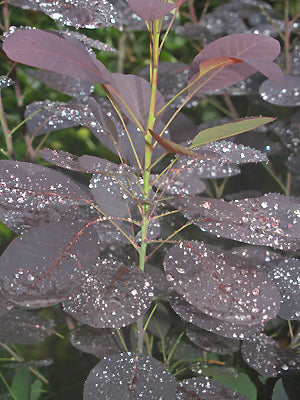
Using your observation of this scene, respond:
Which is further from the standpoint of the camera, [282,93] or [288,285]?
[282,93]

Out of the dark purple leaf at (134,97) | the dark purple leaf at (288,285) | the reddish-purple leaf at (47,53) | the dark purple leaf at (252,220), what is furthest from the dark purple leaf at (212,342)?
the reddish-purple leaf at (47,53)

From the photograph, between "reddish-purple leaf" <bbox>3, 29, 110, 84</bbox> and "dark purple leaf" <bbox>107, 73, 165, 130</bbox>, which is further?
"dark purple leaf" <bbox>107, 73, 165, 130</bbox>

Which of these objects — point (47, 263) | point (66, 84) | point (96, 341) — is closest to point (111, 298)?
point (47, 263)

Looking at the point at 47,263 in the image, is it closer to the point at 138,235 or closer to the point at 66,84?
the point at 138,235

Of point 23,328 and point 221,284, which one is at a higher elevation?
point 221,284

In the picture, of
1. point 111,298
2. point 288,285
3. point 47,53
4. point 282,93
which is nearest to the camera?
point 47,53

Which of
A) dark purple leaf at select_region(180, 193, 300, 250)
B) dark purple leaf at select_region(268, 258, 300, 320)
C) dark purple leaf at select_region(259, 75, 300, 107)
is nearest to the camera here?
dark purple leaf at select_region(180, 193, 300, 250)

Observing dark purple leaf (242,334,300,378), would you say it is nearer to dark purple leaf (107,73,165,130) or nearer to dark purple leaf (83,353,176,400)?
dark purple leaf (83,353,176,400)

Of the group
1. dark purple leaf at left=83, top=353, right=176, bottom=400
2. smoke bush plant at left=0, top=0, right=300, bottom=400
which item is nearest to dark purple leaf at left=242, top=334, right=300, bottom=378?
smoke bush plant at left=0, top=0, right=300, bottom=400
